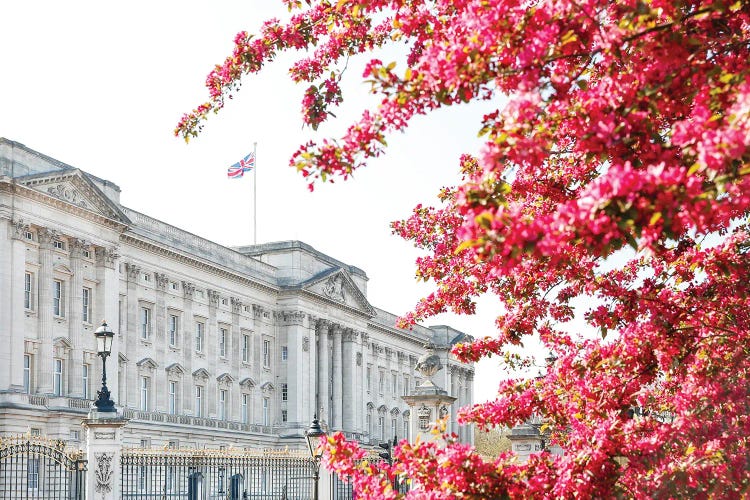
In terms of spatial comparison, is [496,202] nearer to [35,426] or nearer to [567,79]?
[567,79]

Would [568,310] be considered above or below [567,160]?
below

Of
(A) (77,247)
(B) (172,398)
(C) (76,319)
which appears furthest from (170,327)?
(A) (77,247)

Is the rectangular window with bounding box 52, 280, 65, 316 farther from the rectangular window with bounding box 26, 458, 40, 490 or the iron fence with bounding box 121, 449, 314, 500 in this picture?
the iron fence with bounding box 121, 449, 314, 500

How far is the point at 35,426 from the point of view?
50.8 m

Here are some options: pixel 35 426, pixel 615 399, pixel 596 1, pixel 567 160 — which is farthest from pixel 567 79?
pixel 35 426

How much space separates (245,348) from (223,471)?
47.2 metres

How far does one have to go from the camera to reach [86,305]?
2224 inches

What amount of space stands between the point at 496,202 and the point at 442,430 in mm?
3200

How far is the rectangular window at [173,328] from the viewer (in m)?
66.6

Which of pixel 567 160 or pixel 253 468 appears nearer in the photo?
pixel 567 160

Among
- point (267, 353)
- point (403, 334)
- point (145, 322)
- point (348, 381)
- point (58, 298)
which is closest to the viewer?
point (58, 298)

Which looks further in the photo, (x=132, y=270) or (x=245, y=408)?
(x=245, y=408)

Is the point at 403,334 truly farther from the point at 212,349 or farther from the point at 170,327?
the point at 170,327

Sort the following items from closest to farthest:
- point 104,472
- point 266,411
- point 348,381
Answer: point 104,472 < point 266,411 < point 348,381
